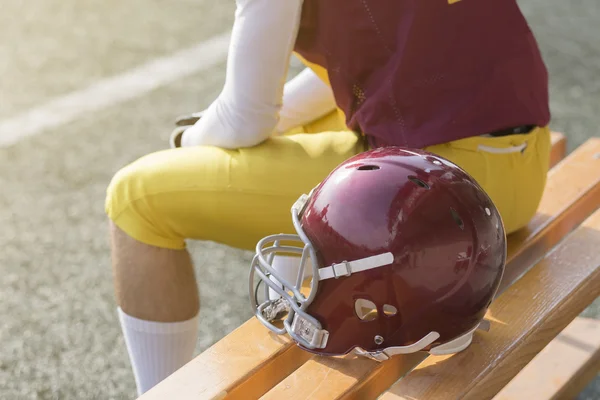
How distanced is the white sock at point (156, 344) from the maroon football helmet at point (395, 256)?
0.50 metres

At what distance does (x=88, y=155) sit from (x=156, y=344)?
1.87 m

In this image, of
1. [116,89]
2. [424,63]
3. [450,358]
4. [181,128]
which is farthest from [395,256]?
[116,89]

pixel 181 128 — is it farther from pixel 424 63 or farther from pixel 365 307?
pixel 365 307

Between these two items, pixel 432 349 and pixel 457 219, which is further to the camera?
→ pixel 432 349

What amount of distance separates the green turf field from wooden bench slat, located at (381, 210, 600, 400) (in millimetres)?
675

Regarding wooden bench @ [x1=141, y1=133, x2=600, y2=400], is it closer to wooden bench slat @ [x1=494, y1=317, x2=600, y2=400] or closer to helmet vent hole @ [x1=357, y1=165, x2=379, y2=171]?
wooden bench slat @ [x1=494, y1=317, x2=600, y2=400]

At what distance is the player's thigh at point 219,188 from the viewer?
2158mm

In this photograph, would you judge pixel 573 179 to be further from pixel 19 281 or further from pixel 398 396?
pixel 19 281

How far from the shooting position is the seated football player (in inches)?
83.0

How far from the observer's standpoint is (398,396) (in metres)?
1.84

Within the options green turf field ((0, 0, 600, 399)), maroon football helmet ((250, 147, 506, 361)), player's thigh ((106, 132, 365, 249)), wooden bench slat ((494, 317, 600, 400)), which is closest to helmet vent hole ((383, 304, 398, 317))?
maroon football helmet ((250, 147, 506, 361))

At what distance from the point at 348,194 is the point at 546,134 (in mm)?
748

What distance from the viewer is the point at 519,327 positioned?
203cm

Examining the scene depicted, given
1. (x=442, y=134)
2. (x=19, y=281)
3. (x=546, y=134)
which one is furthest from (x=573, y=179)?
(x=19, y=281)
